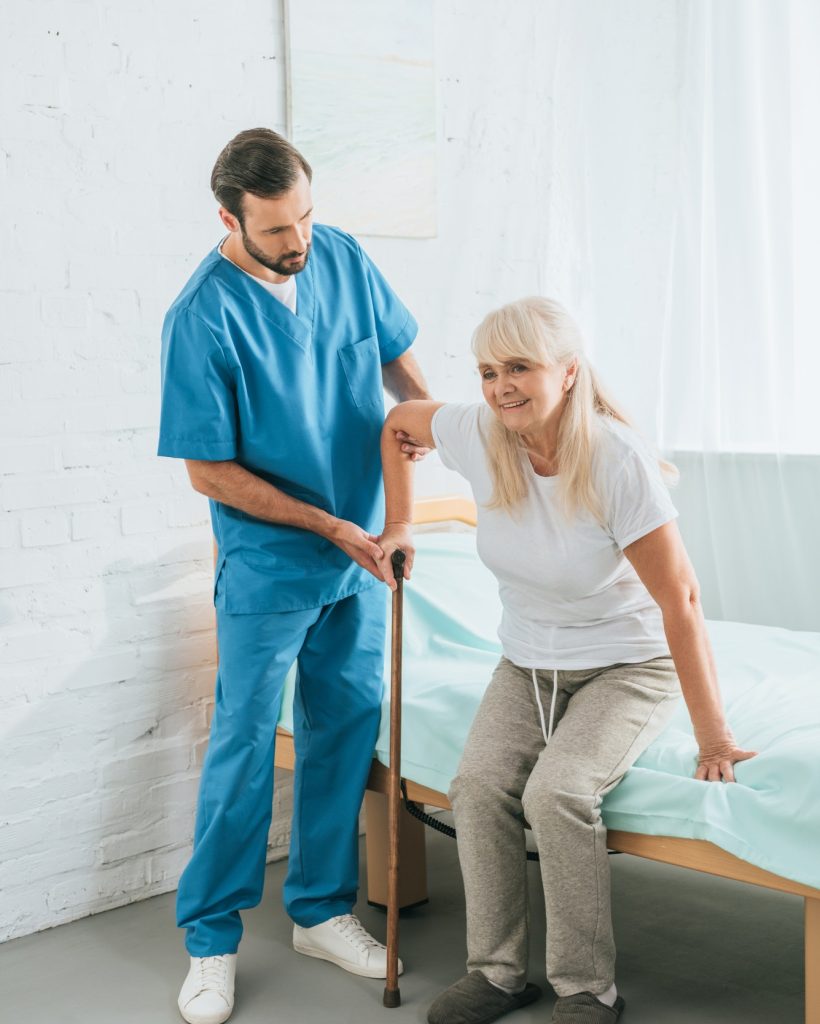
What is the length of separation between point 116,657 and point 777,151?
209 centimetres

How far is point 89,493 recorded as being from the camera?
2.50 metres

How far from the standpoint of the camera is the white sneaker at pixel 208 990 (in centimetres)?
207

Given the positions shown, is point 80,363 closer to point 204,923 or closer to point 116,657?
point 116,657

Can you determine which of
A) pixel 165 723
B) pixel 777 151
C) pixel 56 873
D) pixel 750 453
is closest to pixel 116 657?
pixel 165 723

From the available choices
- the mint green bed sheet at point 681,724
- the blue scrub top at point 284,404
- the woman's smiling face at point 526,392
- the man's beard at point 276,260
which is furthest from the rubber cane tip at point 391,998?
the man's beard at point 276,260

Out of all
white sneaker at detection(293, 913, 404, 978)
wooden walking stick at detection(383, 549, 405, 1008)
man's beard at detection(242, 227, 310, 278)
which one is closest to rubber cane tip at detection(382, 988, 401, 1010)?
wooden walking stick at detection(383, 549, 405, 1008)

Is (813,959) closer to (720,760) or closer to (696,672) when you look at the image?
(720,760)

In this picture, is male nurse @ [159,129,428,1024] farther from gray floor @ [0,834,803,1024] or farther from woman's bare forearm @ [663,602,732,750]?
woman's bare forearm @ [663,602,732,750]

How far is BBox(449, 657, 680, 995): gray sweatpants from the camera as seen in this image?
186 cm

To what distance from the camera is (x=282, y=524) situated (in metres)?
2.18

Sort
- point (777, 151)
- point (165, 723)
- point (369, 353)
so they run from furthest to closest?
point (777, 151)
point (165, 723)
point (369, 353)

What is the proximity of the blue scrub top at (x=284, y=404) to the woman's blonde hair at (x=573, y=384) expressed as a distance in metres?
0.33

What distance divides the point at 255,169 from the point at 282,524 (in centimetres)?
61

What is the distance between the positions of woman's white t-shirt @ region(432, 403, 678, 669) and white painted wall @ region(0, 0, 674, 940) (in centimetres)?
81
